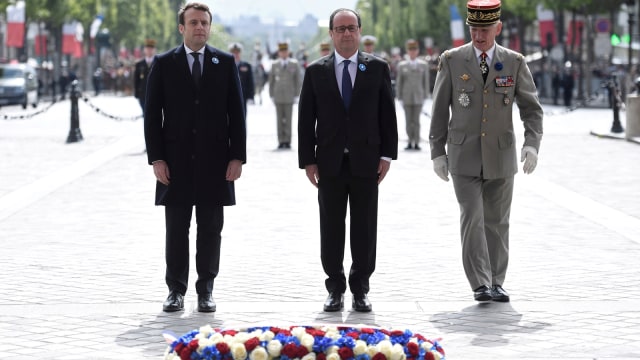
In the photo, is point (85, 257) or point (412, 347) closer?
point (412, 347)

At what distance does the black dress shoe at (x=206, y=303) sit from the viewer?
855 cm

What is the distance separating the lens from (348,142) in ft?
28.1

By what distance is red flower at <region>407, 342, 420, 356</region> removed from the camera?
586 centimetres

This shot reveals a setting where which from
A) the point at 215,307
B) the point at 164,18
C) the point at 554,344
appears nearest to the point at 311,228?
the point at 215,307

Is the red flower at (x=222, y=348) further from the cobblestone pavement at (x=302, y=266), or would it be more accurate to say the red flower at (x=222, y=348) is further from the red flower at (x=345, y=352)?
the cobblestone pavement at (x=302, y=266)

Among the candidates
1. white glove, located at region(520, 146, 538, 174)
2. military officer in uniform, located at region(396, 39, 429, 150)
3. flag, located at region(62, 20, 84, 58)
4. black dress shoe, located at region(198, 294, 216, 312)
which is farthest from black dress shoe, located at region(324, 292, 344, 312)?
flag, located at region(62, 20, 84, 58)

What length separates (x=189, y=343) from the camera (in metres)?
5.91

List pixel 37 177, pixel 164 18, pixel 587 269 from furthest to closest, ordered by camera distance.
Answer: pixel 164 18, pixel 37 177, pixel 587 269

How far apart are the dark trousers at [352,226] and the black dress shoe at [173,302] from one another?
84 centimetres

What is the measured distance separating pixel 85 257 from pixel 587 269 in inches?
144

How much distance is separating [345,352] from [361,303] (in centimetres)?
277

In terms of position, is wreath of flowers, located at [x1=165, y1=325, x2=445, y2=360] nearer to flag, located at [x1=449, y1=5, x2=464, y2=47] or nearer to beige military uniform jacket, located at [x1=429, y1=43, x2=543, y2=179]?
beige military uniform jacket, located at [x1=429, y1=43, x2=543, y2=179]

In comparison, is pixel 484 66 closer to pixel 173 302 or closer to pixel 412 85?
pixel 173 302

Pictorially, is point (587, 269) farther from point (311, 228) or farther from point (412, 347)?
point (412, 347)
